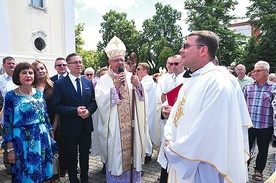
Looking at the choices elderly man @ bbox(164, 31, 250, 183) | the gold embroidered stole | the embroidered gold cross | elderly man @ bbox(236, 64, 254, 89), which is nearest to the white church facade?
the gold embroidered stole

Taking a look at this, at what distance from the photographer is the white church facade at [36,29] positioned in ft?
43.6

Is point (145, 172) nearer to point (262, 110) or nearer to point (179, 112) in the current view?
point (262, 110)

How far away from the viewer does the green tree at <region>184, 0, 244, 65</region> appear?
29141 millimetres

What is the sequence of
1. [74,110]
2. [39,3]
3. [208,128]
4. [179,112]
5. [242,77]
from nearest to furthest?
[208,128]
[179,112]
[74,110]
[242,77]
[39,3]

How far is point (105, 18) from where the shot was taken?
151 ft

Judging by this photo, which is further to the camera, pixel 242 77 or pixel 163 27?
pixel 163 27

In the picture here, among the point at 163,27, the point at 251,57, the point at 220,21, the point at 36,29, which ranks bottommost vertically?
the point at 251,57

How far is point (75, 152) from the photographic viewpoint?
3.82 meters

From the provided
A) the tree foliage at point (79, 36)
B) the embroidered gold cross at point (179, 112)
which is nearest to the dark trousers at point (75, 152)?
the embroidered gold cross at point (179, 112)

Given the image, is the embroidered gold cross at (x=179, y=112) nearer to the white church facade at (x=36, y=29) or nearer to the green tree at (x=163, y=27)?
the white church facade at (x=36, y=29)

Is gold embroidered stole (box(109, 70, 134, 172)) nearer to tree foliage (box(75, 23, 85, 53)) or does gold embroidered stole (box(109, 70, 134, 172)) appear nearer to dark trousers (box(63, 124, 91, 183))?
dark trousers (box(63, 124, 91, 183))

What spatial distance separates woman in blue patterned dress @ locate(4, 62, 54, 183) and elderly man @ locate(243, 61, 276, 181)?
3.69 metres

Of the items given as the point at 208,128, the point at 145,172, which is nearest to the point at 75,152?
the point at 145,172

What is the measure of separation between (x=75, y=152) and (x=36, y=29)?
13.1m
